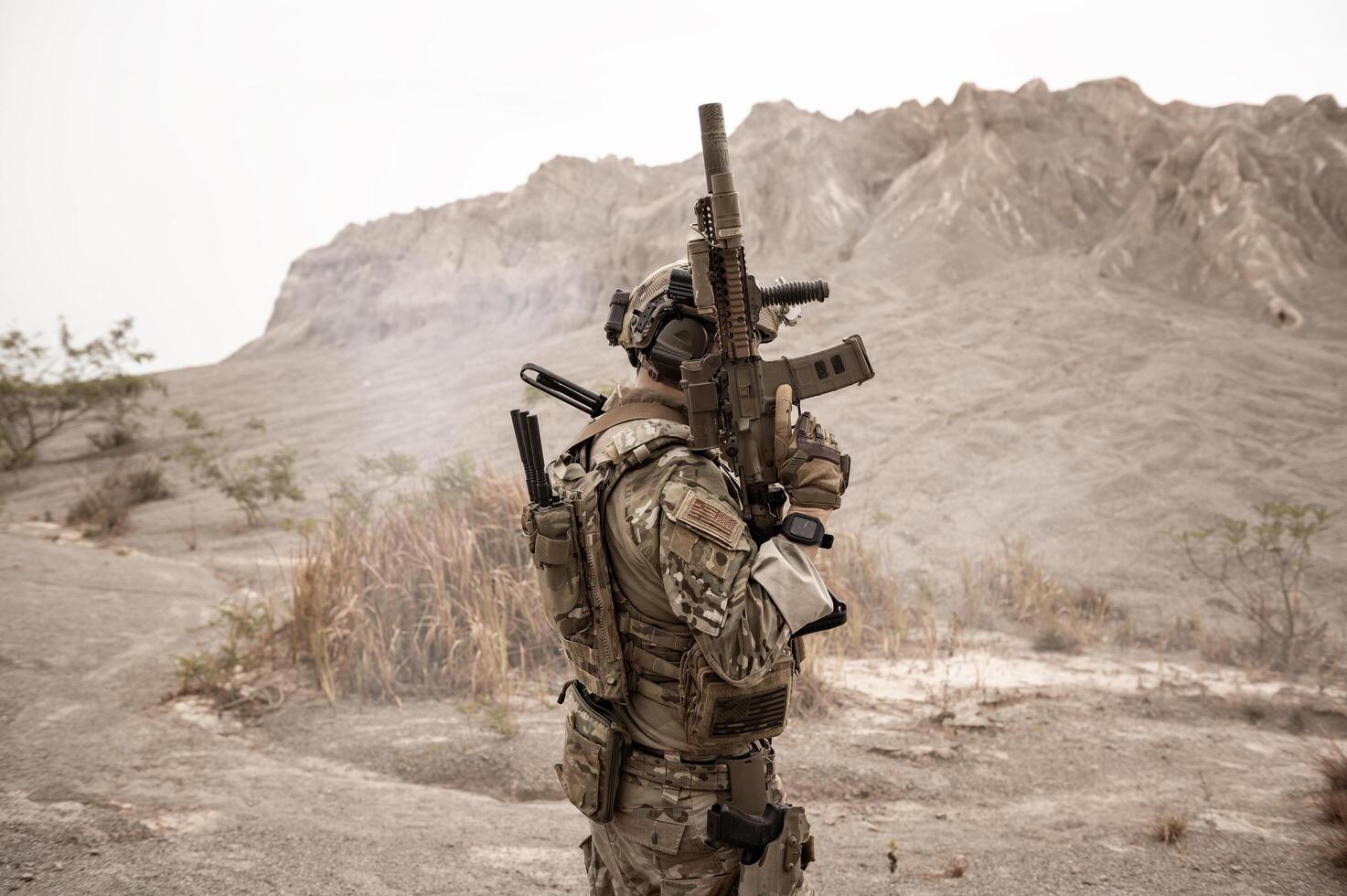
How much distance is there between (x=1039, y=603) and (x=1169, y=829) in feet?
10.0

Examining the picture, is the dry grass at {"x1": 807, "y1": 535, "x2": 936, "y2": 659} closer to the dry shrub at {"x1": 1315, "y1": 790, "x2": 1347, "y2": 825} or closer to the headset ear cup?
the dry shrub at {"x1": 1315, "y1": 790, "x2": 1347, "y2": 825}

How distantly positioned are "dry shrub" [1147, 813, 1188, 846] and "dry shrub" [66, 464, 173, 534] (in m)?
9.46

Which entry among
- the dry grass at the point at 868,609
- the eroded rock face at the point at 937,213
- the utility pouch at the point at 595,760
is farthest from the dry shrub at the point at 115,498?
the eroded rock face at the point at 937,213

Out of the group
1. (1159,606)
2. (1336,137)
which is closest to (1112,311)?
(1336,137)

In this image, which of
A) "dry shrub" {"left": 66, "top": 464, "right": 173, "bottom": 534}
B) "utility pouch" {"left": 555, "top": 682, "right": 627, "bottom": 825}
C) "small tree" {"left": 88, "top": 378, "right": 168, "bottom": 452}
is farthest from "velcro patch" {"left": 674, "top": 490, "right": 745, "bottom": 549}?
"small tree" {"left": 88, "top": 378, "right": 168, "bottom": 452}

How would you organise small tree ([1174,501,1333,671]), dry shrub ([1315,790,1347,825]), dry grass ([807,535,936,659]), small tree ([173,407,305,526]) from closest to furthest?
dry shrub ([1315,790,1347,825]) → small tree ([1174,501,1333,671]) → dry grass ([807,535,936,659]) → small tree ([173,407,305,526])

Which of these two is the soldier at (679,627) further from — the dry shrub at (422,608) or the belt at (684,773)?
the dry shrub at (422,608)

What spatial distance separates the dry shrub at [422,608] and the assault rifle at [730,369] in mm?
3142

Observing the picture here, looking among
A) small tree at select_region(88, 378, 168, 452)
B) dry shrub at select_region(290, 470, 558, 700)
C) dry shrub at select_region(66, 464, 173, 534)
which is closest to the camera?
dry shrub at select_region(290, 470, 558, 700)

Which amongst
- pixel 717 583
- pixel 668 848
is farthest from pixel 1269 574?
pixel 717 583

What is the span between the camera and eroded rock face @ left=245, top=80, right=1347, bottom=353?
1360 cm

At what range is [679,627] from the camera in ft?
6.12

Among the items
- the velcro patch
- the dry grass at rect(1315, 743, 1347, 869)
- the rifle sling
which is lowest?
the dry grass at rect(1315, 743, 1347, 869)

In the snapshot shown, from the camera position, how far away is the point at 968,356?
498 inches
